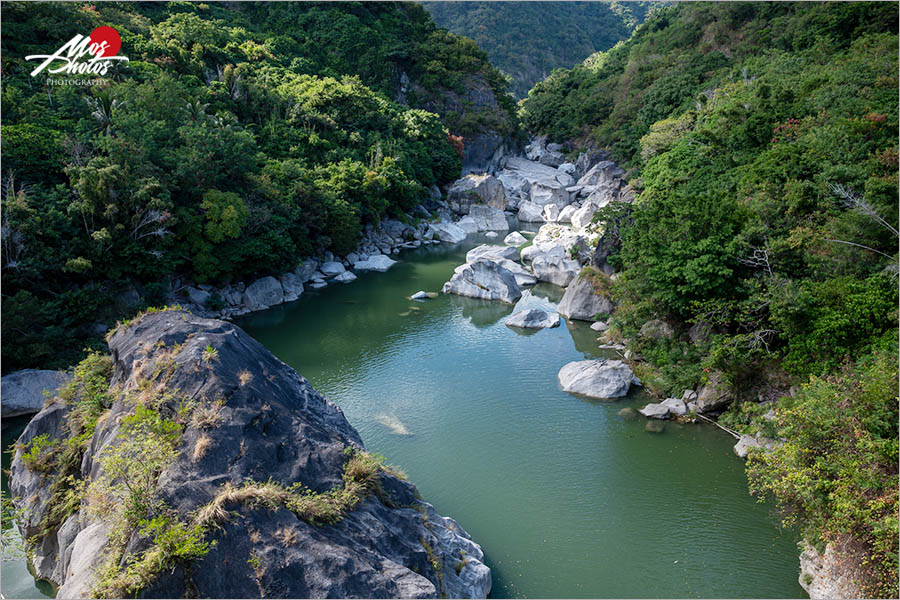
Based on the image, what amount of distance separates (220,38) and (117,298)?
95.3 feet

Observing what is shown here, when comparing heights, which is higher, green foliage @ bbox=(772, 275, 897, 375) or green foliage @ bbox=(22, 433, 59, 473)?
green foliage @ bbox=(772, 275, 897, 375)

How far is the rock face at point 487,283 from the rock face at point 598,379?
950cm

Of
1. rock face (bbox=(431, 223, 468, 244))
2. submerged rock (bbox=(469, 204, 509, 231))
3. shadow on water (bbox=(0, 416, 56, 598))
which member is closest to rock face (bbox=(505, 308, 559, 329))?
rock face (bbox=(431, 223, 468, 244))

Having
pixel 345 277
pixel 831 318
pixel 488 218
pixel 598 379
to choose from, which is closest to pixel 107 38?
pixel 345 277

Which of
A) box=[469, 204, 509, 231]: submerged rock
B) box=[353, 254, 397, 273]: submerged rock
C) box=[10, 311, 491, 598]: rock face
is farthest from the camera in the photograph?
box=[469, 204, 509, 231]: submerged rock

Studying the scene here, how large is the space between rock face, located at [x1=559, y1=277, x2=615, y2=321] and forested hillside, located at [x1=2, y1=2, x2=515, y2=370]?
14327mm

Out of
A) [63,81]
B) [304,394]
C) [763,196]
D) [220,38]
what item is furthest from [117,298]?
[220,38]

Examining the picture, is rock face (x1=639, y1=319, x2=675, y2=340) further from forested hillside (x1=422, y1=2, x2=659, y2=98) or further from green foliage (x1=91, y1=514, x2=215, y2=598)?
forested hillside (x1=422, y1=2, x2=659, y2=98)

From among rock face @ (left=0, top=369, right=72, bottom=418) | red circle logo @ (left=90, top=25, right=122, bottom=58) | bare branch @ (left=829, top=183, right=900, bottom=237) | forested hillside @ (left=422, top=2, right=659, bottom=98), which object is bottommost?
rock face @ (left=0, top=369, right=72, bottom=418)

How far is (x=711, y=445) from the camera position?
52.0 feet

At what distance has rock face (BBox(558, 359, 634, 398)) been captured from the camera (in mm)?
18594

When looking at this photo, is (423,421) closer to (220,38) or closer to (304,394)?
(304,394)

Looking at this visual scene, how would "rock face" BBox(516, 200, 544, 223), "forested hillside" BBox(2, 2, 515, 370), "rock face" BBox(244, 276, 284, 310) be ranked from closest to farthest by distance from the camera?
"forested hillside" BBox(2, 2, 515, 370)
"rock face" BBox(244, 276, 284, 310)
"rock face" BBox(516, 200, 544, 223)

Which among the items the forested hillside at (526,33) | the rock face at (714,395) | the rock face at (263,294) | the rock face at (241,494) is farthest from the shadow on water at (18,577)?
the forested hillside at (526,33)
